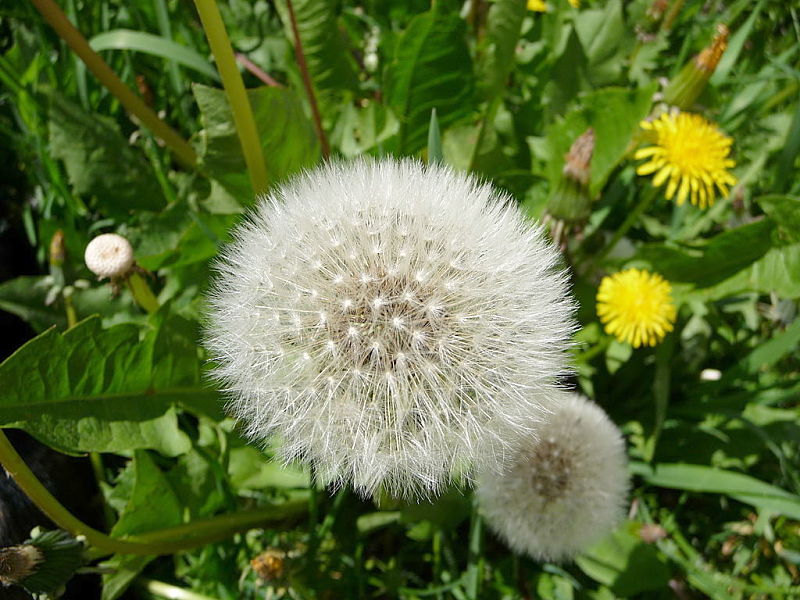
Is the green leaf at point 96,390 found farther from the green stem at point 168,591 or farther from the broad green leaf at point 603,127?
the broad green leaf at point 603,127

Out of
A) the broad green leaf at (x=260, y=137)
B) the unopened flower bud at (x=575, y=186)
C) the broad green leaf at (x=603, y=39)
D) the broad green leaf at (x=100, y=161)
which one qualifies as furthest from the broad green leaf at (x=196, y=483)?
the broad green leaf at (x=603, y=39)

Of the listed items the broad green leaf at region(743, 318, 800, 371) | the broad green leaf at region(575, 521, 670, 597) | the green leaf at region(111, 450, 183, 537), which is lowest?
the broad green leaf at region(575, 521, 670, 597)

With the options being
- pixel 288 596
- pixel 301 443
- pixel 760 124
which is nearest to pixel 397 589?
pixel 288 596

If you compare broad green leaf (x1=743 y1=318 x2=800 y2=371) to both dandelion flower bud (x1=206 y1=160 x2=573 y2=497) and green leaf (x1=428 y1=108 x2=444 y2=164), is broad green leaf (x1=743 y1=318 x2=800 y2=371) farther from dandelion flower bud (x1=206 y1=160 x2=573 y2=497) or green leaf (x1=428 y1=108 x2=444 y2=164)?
green leaf (x1=428 y1=108 x2=444 y2=164)

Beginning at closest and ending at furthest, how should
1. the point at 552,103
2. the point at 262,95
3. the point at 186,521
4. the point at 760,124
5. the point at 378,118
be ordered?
the point at 262,95 < the point at 186,521 < the point at 378,118 < the point at 552,103 < the point at 760,124

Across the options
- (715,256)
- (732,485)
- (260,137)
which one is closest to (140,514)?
(260,137)

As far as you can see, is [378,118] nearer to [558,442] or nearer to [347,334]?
[347,334]

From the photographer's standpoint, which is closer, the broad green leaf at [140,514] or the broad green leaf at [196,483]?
the broad green leaf at [140,514]

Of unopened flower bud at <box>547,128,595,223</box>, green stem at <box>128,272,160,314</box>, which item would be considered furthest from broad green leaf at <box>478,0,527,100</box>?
green stem at <box>128,272,160,314</box>
